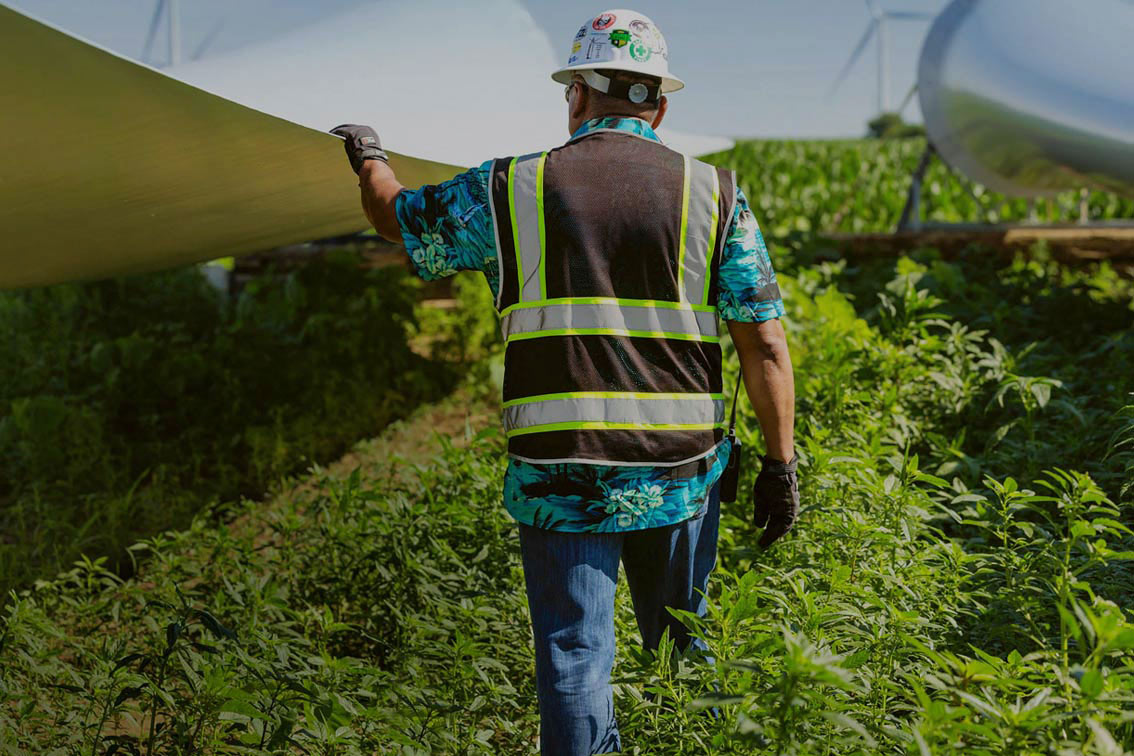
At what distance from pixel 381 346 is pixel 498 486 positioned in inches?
145

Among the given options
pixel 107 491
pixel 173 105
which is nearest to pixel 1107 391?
pixel 173 105

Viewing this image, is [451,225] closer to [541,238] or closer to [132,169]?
[541,238]

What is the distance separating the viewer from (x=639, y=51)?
2.19m

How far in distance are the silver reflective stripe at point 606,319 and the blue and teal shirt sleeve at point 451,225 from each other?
0.15 meters

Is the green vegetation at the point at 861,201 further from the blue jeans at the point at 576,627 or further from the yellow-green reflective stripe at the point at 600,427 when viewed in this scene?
the blue jeans at the point at 576,627

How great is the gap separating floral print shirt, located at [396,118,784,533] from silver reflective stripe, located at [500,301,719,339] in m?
0.11

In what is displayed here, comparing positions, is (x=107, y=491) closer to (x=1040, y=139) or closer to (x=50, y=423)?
(x=50, y=423)

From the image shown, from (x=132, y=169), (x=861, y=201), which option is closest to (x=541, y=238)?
(x=132, y=169)

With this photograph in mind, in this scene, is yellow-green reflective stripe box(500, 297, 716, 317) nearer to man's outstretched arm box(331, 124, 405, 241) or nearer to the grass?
man's outstretched arm box(331, 124, 405, 241)

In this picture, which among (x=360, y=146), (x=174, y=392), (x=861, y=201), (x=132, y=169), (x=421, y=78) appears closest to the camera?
(x=360, y=146)

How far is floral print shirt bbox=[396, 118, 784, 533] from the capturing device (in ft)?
7.10

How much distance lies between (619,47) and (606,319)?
614mm

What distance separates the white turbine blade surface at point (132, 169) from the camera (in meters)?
2.59

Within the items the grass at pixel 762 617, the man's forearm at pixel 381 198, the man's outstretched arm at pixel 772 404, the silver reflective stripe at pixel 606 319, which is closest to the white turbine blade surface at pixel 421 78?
the man's forearm at pixel 381 198
